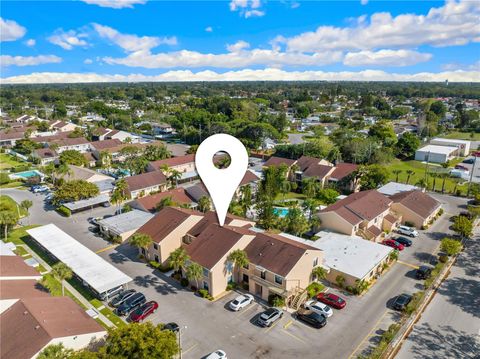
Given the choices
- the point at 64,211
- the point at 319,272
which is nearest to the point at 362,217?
the point at 319,272

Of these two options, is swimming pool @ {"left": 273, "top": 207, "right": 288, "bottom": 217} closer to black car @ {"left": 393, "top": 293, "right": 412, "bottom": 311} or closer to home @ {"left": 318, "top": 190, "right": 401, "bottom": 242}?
home @ {"left": 318, "top": 190, "right": 401, "bottom": 242}

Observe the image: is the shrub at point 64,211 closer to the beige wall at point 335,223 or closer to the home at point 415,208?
the beige wall at point 335,223

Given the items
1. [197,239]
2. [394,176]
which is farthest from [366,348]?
[394,176]

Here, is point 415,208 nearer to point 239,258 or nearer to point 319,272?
point 319,272

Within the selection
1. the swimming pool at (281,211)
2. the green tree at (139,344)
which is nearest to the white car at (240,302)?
the green tree at (139,344)

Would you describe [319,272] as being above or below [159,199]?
below

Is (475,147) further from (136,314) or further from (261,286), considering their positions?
(136,314)
